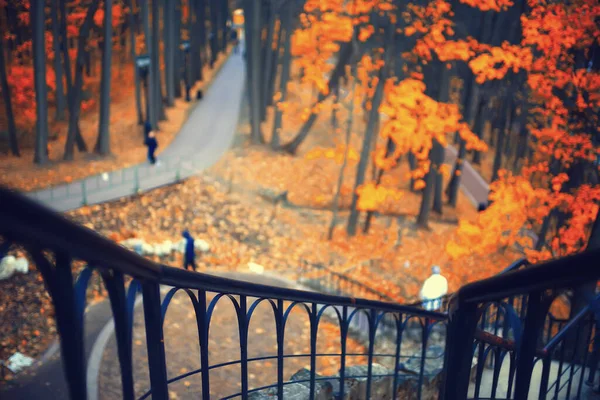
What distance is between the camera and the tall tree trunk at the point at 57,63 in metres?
19.9

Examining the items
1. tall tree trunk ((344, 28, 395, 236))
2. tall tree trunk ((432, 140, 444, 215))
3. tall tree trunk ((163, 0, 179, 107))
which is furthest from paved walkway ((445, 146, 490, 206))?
tall tree trunk ((163, 0, 179, 107))

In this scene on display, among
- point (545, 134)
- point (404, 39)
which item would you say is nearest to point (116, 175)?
point (404, 39)

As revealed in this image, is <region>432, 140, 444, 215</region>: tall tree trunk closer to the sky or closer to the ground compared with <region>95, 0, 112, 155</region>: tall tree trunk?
closer to the ground

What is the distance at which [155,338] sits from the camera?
2.67 metres

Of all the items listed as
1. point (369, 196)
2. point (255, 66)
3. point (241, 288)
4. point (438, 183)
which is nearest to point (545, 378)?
point (241, 288)

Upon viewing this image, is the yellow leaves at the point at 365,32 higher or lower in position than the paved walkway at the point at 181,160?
higher

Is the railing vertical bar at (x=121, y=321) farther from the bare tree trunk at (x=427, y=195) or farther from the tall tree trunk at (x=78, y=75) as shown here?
the tall tree trunk at (x=78, y=75)

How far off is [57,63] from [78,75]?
295cm

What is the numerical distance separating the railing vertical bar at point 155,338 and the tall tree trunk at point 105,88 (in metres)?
19.6

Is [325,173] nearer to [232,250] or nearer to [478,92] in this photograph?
[478,92]

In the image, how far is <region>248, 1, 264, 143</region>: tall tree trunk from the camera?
2383 cm

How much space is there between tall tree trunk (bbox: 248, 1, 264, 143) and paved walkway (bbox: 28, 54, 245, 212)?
1.37 meters

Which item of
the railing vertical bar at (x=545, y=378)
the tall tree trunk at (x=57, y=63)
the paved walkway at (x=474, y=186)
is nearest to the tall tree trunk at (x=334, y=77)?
the paved walkway at (x=474, y=186)

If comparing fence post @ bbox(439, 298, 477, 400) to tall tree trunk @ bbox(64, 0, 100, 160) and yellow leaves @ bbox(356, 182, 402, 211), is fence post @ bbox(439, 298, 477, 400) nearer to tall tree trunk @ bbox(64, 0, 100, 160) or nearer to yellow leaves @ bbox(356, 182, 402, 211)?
yellow leaves @ bbox(356, 182, 402, 211)
